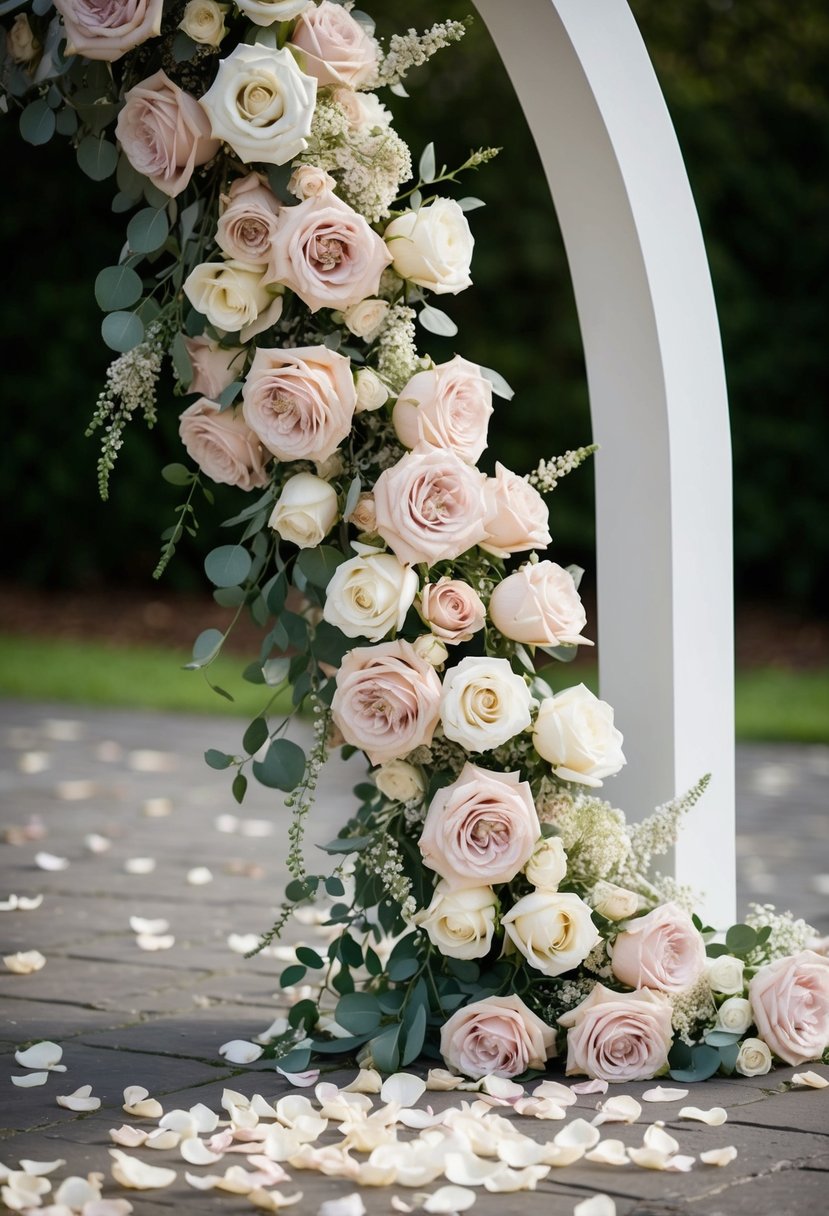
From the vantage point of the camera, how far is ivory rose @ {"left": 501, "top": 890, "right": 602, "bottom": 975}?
2.55 meters

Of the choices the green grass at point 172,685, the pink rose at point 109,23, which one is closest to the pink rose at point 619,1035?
the pink rose at point 109,23

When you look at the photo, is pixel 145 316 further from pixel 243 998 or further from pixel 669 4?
pixel 669 4

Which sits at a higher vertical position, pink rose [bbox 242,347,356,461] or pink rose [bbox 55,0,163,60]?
pink rose [bbox 55,0,163,60]

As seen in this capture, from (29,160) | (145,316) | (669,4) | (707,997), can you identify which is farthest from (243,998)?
(669,4)

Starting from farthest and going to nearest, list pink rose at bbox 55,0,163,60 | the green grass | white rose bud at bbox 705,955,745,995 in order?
1. the green grass
2. white rose bud at bbox 705,955,745,995
3. pink rose at bbox 55,0,163,60

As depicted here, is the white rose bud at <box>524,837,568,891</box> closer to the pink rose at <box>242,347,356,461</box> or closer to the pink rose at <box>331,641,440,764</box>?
the pink rose at <box>331,641,440,764</box>

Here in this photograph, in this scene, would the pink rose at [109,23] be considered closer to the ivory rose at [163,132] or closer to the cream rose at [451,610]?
the ivory rose at [163,132]

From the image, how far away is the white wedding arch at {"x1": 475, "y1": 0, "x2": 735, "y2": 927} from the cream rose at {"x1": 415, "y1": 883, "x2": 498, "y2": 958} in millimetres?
459

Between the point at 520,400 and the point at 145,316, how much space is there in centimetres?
862

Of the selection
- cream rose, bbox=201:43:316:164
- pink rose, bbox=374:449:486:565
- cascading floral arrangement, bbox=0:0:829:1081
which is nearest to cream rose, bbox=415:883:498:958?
cascading floral arrangement, bbox=0:0:829:1081

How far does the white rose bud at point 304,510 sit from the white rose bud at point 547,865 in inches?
25.3

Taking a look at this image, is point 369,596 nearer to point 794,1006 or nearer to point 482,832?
point 482,832

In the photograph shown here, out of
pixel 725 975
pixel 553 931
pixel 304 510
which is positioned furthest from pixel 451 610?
pixel 725 975

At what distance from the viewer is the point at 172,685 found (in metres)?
8.98
